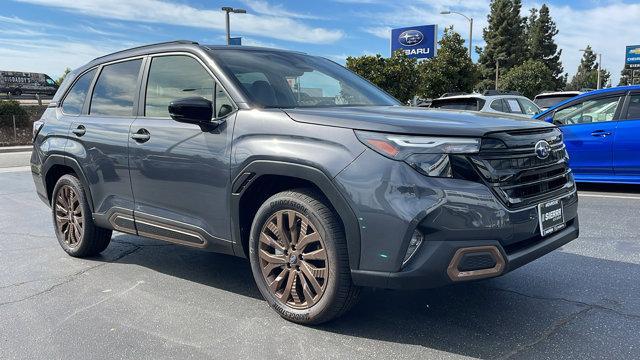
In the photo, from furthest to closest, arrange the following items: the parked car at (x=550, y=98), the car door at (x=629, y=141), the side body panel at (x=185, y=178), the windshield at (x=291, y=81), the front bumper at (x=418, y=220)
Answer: the parked car at (x=550, y=98) < the car door at (x=629, y=141) < the windshield at (x=291, y=81) < the side body panel at (x=185, y=178) < the front bumper at (x=418, y=220)

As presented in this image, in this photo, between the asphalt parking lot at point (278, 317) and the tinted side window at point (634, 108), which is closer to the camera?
the asphalt parking lot at point (278, 317)

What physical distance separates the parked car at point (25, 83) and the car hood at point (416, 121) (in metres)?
→ 49.4

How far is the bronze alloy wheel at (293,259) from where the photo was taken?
10.4ft

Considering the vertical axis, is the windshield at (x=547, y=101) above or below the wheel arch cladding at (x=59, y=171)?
above

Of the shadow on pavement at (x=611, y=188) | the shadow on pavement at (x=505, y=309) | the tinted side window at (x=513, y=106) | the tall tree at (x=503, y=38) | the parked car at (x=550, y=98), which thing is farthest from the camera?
the tall tree at (x=503, y=38)

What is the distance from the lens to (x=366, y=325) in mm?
3334

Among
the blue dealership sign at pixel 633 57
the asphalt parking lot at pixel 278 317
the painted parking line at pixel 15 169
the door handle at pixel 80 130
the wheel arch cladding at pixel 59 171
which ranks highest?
the blue dealership sign at pixel 633 57

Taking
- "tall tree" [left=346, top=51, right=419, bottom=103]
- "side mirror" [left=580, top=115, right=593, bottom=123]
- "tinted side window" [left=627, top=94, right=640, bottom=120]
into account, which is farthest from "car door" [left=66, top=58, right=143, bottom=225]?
"tall tree" [left=346, top=51, right=419, bottom=103]

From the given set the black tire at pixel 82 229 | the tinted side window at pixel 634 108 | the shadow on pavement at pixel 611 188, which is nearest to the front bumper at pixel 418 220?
the black tire at pixel 82 229

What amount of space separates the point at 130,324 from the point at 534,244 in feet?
8.42

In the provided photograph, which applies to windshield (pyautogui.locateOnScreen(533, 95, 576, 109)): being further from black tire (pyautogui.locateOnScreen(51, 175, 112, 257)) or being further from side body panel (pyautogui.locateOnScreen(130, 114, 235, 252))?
side body panel (pyautogui.locateOnScreen(130, 114, 235, 252))

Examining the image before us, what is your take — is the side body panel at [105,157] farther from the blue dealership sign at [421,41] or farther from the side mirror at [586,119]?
the blue dealership sign at [421,41]

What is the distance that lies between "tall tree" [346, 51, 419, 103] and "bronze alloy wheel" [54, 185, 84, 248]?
21.2 m

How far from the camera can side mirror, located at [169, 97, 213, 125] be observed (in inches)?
135
